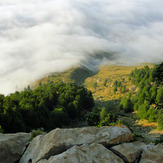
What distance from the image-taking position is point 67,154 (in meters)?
11.7

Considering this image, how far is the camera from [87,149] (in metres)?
12.3

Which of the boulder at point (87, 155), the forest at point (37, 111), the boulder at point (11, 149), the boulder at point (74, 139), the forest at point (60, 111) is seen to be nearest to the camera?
the boulder at point (87, 155)

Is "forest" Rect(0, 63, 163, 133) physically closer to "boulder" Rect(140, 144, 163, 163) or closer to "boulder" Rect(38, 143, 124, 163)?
"boulder" Rect(140, 144, 163, 163)

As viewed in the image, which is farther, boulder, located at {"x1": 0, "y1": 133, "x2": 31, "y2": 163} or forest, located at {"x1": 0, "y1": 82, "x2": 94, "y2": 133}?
forest, located at {"x1": 0, "y1": 82, "x2": 94, "y2": 133}

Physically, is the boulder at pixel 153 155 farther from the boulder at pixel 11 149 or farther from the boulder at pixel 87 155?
the boulder at pixel 11 149

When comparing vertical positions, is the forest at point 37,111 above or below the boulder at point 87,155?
below

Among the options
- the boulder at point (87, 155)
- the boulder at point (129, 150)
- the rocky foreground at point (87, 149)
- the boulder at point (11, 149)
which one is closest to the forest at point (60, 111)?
the boulder at point (129, 150)

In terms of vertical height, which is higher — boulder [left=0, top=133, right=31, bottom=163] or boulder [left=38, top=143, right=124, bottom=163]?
boulder [left=38, top=143, right=124, bottom=163]

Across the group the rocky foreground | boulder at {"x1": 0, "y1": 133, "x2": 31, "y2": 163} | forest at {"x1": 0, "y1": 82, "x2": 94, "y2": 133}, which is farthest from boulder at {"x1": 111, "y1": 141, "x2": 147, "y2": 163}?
forest at {"x1": 0, "y1": 82, "x2": 94, "y2": 133}

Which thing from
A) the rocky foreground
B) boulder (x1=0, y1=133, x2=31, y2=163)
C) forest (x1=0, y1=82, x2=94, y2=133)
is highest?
the rocky foreground

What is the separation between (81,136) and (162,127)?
10675cm

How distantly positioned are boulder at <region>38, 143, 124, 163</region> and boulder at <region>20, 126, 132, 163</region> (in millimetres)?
733

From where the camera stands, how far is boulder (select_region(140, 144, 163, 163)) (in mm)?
11523

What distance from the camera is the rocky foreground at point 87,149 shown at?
461 inches
